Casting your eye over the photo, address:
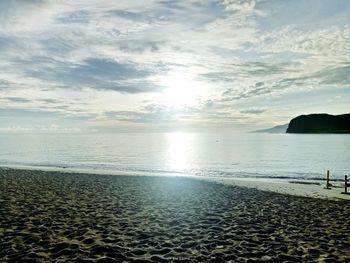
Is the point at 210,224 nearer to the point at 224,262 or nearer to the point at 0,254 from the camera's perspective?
the point at 224,262

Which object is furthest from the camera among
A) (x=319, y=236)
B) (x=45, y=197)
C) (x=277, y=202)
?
(x=277, y=202)

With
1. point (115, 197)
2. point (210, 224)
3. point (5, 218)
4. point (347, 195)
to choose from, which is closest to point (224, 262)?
point (210, 224)

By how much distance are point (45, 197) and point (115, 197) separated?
3618mm

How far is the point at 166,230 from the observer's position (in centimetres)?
1166

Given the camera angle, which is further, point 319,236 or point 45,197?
point 45,197

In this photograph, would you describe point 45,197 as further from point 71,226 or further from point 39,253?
point 39,253

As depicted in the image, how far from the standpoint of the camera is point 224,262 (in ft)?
28.3

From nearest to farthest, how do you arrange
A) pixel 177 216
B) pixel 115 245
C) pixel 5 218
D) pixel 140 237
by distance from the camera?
pixel 115 245 < pixel 140 237 < pixel 5 218 < pixel 177 216

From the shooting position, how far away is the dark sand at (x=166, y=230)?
29.8 feet

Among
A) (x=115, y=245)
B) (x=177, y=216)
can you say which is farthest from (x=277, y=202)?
(x=115, y=245)

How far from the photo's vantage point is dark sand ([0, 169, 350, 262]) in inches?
357

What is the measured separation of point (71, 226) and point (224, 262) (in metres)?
5.66

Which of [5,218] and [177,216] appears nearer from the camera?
[5,218]

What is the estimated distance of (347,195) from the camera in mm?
25719
